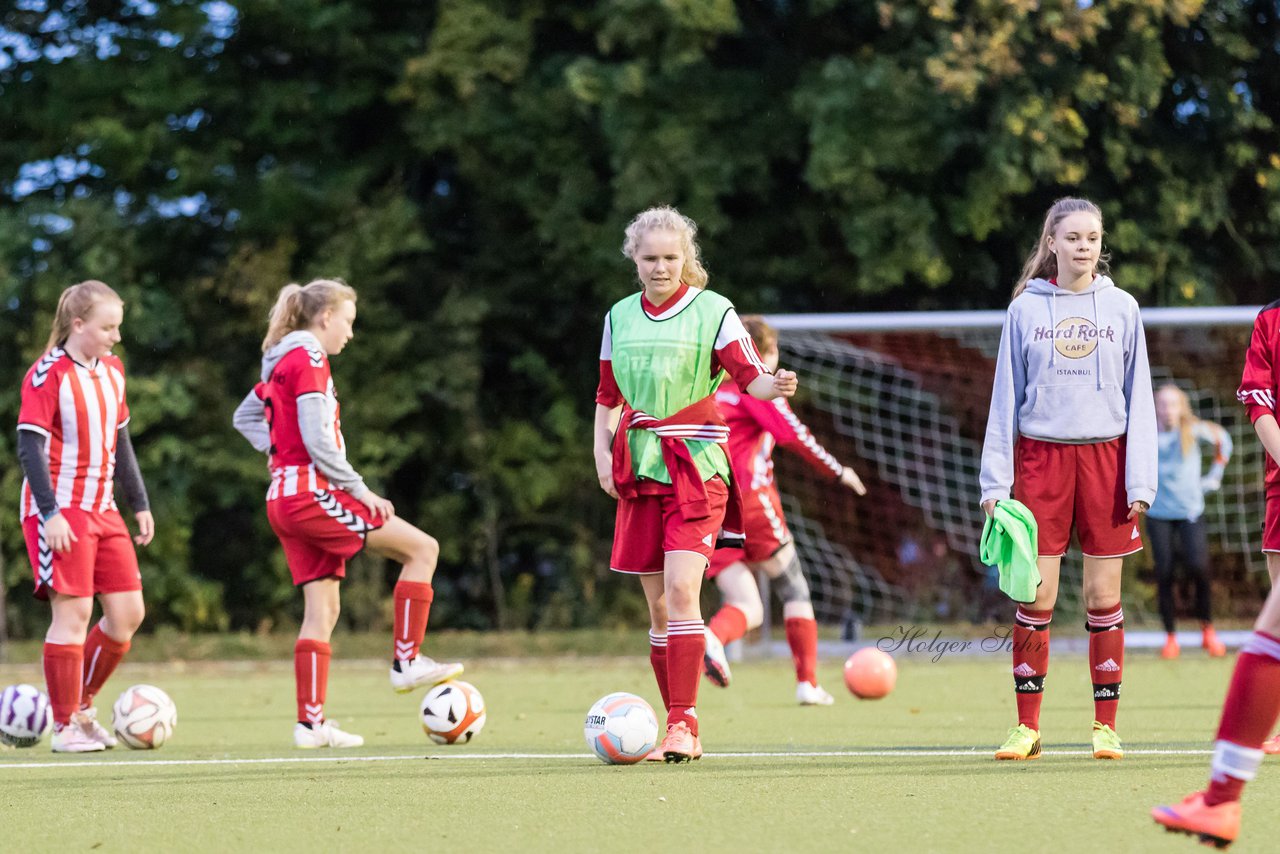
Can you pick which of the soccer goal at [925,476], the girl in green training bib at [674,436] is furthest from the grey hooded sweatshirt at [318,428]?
the soccer goal at [925,476]

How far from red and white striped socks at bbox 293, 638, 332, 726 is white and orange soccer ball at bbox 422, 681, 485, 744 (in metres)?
0.45

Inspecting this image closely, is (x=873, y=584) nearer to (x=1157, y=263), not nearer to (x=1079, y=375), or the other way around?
(x=1157, y=263)

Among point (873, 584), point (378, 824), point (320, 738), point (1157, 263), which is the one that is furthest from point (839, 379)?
point (378, 824)

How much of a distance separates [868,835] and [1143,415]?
7.75 feet

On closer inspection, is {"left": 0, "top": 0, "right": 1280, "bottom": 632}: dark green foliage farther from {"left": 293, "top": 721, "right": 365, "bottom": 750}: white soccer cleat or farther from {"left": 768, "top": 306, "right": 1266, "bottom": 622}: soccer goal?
{"left": 293, "top": 721, "right": 365, "bottom": 750}: white soccer cleat

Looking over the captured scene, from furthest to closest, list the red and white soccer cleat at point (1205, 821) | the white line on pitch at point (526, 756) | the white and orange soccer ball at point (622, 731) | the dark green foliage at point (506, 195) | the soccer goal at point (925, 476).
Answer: the dark green foliage at point (506, 195), the soccer goal at point (925, 476), the white line on pitch at point (526, 756), the white and orange soccer ball at point (622, 731), the red and white soccer cleat at point (1205, 821)

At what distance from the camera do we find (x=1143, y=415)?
20.7 feet

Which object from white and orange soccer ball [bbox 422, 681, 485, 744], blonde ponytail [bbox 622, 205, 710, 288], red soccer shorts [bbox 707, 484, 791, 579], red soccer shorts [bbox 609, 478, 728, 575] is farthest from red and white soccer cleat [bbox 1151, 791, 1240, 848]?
red soccer shorts [bbox 707, 484, 791, 579]

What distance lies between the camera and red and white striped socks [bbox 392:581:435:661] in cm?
777

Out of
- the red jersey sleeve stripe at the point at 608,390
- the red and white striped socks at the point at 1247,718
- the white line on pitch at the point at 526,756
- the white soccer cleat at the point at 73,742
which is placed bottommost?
the white soccer cleat at the point at 73,742

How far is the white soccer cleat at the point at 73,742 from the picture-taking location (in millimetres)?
7535

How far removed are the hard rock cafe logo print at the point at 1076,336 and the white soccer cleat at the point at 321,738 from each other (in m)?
3.27

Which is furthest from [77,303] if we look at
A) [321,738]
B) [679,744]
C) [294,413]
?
[679,744]

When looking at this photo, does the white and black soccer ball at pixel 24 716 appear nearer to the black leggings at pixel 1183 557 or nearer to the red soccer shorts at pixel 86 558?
the red soccer shorts at pixel 86 558
